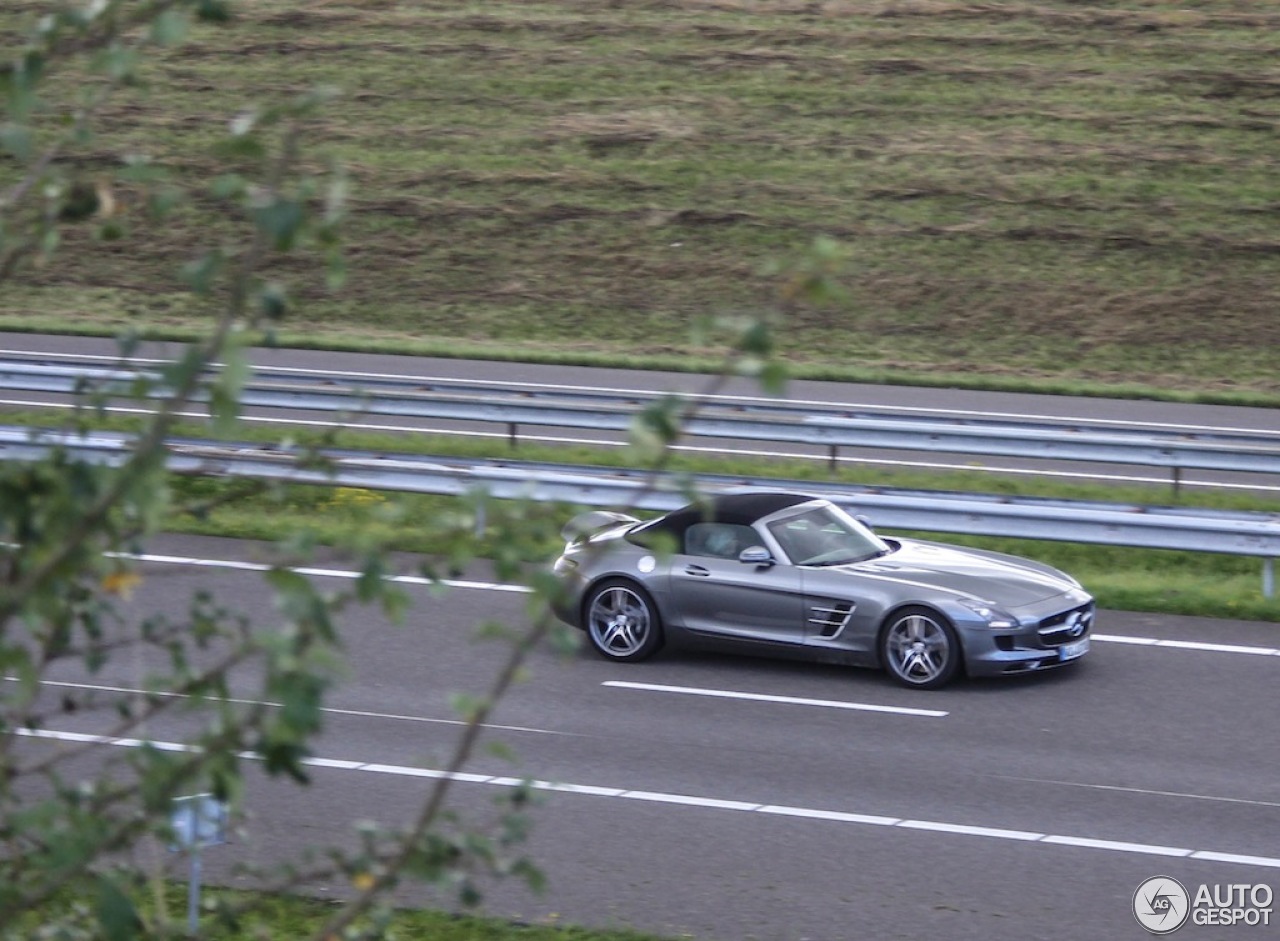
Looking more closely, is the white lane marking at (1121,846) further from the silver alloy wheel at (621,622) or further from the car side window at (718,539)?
the silver alloy wheel at (621,622)

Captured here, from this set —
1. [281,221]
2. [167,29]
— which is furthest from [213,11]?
[281,221]

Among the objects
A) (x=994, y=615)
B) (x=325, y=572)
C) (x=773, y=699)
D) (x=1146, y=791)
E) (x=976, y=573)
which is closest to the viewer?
(x=1146, y=791)

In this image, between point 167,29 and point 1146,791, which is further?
point 1146,791

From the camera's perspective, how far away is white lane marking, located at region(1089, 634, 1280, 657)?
12320 millimetres

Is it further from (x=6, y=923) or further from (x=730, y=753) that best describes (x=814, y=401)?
(x=6, y=923)

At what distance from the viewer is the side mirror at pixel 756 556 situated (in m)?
12.0

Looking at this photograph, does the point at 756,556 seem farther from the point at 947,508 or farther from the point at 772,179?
the point at 772,179

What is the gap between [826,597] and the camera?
11.7 m

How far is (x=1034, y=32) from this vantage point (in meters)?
35.4

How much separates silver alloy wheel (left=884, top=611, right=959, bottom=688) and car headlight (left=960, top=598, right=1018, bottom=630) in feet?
0.80

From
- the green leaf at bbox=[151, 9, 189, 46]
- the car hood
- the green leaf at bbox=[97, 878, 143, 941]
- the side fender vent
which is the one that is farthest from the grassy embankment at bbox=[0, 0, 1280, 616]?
the green leaf at bbox=[97, 878, 143, 941]

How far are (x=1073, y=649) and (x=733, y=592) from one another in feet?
7.86

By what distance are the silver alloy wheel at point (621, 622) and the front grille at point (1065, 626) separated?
9.17 ft

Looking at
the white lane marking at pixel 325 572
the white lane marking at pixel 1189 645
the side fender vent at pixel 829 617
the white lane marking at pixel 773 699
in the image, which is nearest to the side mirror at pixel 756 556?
the side fender vent at pixel 829 617
